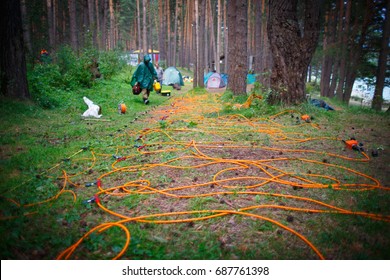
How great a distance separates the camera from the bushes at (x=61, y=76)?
825cm

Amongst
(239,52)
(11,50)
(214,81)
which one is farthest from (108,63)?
(239,52)

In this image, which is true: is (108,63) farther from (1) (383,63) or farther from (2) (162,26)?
(1) (383,63)

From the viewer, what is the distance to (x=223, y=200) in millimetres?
2781

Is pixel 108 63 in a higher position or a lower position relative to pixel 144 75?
higher

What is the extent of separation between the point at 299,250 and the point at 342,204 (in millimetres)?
940

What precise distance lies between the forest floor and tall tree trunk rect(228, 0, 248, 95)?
5827mm

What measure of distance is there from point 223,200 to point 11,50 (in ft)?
24.5

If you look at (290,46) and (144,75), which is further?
(144,75)

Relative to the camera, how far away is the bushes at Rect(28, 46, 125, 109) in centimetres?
825

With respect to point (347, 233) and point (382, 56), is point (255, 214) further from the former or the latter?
point (382, 56)

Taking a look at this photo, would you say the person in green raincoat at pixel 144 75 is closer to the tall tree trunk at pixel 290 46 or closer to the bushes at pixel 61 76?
the bushes at pixel 61 76

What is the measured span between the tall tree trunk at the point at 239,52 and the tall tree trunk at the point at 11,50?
23.2ft

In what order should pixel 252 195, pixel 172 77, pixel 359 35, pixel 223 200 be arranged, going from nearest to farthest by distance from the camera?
pixel 223 200, pixel 252 195, pixel 359 35, pixel 172 77
